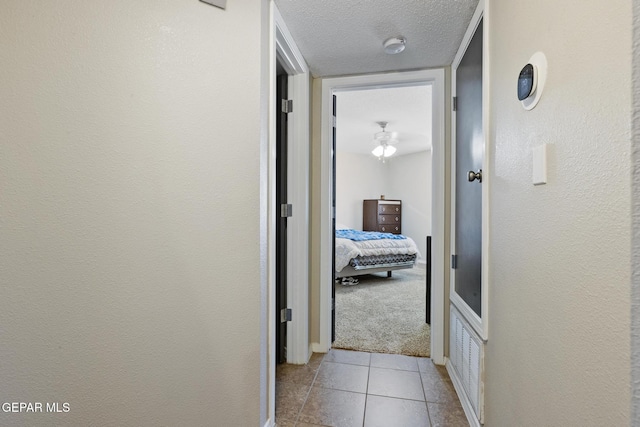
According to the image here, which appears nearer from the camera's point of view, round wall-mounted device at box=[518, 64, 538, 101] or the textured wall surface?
the textured wall surface

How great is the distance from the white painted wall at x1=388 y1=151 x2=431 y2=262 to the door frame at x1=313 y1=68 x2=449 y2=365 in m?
4.22

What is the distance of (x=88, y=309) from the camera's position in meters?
1.07

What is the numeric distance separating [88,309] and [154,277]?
0.24 m

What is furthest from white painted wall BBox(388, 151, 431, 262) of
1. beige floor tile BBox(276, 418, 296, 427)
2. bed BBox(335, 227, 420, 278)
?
beige floor tile BBox(276, 418, 296, 427)

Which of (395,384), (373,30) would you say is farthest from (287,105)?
(395,384)

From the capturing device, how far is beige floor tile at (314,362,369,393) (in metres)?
1.83

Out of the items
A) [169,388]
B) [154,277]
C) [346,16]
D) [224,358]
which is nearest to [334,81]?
[346,16]

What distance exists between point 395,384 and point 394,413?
0.90 feet

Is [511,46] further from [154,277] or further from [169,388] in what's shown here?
[169,388]

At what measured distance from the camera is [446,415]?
61.4 inches

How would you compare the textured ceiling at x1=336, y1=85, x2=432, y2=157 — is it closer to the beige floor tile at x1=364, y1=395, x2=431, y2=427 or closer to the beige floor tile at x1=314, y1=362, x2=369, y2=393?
the beige floor tile at x1=314, y1=362, x2=369, y2=393

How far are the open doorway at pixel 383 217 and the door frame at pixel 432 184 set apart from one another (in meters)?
0.14

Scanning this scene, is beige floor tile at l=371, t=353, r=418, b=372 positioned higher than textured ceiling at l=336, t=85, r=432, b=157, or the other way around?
textured ceiling at l=336, t=85, r=432, b=157

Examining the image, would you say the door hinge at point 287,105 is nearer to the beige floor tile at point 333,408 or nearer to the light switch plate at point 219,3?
the light switch plate at point 219,3
